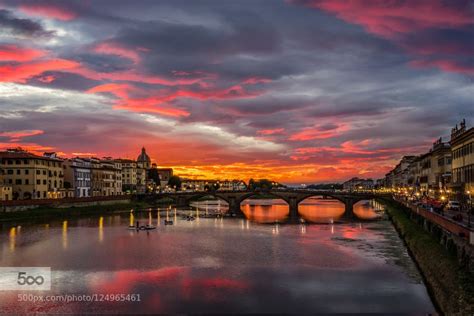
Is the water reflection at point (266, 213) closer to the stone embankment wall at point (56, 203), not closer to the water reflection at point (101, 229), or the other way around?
the water reflection at point (101, 229)

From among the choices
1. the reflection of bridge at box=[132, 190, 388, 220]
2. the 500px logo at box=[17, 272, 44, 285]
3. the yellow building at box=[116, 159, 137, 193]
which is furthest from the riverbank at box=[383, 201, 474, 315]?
the yellow building at box=[116, 159, 137, 193]

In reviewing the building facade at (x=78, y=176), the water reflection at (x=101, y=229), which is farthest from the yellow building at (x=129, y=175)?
the water reflection at (x=101, y=229)

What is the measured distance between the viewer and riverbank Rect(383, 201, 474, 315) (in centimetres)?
2495

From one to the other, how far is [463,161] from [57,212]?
7193 centimetres

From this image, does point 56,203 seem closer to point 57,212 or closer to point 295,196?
point 57,212

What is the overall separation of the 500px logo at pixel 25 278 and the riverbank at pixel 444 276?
27.1m

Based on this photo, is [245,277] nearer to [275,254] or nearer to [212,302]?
[212,302]

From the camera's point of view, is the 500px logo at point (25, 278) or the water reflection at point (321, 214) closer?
the 500px logo at point (25, 278)

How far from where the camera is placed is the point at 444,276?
30.5 m

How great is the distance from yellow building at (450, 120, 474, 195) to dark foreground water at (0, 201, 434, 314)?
11716mm

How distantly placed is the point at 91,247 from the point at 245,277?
24.3 meters

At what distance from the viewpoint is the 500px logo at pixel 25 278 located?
37.0m

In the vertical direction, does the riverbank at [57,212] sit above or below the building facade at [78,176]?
below

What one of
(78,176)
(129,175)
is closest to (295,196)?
(78,176)
